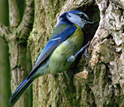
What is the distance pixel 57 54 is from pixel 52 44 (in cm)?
12

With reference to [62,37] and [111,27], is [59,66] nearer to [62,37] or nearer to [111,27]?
[62,37]

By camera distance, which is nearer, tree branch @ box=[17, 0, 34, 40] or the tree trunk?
the tree trunk

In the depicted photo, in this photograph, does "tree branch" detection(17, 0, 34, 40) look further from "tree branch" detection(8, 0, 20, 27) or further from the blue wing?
the blue wing

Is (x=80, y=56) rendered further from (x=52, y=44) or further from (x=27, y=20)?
(x=27, y=20)

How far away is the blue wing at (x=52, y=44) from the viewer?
211 cm

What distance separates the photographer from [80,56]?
2.28 meters

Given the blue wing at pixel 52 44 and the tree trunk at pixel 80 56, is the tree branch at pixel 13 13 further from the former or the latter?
the blue wing at pixel 52 44

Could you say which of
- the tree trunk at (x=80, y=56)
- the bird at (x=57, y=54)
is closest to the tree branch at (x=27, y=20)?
the tree trunk at (x=80, y=56)

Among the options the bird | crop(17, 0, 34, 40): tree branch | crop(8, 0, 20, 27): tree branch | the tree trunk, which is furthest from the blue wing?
crop(8, 0, 20, 27): tree branch

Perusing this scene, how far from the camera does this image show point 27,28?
2.65 metres

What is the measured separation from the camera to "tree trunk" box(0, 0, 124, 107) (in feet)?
6.13

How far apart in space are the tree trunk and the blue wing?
8.2 inches

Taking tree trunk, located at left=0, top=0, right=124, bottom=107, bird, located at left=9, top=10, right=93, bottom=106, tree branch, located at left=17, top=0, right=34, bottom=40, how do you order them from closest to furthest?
1. tree trunk, located at left=0, top=0, right=124, bottom=107
2. bird, located at left=9, top=10, right=93, bottom=106
3. tree branch, located at left=17, top=0, right=34, bottom=40

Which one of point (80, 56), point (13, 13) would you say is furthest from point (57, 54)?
point (13, 13)
